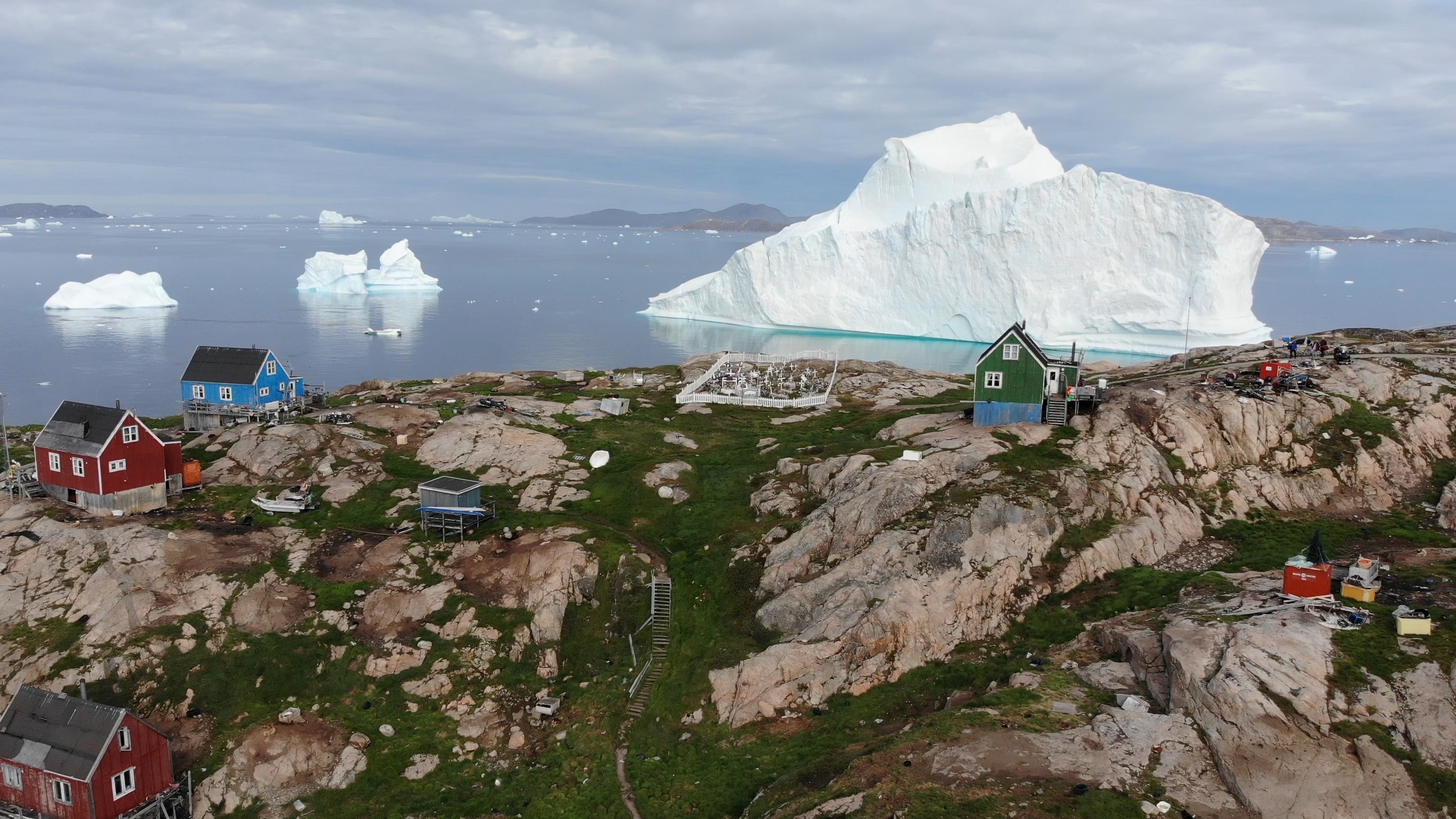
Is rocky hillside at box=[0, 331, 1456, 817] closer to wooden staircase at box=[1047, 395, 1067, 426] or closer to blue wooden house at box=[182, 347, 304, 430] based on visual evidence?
wooden staircase at box=[1047, 395, 1067, 426]

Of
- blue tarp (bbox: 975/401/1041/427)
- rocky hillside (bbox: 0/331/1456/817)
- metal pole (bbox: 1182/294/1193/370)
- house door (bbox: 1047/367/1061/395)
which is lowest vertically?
rocky hillside (bbox: 0/331/1456/817)

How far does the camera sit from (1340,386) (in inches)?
1656

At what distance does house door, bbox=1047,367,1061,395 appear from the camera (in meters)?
41.5

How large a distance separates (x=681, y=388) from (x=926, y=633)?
102ft

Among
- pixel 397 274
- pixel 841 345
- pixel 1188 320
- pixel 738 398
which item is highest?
pixel 397 274

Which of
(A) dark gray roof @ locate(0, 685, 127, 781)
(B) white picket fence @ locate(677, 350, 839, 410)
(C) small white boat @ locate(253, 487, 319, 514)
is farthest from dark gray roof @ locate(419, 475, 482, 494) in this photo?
(B) white picket fence @ locate(677, 350, 839, 410)

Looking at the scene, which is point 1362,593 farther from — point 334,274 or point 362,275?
point 362,275

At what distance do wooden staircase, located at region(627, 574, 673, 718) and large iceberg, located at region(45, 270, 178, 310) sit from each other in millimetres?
132411

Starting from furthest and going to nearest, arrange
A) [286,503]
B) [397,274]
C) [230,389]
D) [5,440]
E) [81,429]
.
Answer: [397,274], [230,389], [5,440], [286,503], [81,429]

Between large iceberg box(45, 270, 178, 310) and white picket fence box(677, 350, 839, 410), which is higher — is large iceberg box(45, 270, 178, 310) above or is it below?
above

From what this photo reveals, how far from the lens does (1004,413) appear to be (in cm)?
4188

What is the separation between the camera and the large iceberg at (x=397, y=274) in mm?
169875

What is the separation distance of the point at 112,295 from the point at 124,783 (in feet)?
434

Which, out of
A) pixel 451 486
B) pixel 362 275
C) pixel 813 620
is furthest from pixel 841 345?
pixel 362 275
